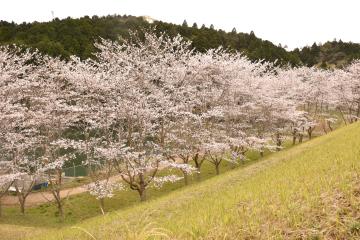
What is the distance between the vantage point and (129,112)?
79.1ft

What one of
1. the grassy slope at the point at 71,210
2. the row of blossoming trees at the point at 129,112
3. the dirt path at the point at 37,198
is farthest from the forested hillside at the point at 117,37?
the grassy slope at the point at 71,210

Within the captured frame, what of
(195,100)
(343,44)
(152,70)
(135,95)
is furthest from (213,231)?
(343,44)

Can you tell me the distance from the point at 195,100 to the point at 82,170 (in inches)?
615

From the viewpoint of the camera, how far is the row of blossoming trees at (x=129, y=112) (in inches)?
963

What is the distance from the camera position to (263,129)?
129 feet

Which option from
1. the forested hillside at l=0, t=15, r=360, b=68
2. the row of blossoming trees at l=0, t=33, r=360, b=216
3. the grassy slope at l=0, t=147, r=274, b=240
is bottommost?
the grassy slope at l=0, t=147, r=274, b=240

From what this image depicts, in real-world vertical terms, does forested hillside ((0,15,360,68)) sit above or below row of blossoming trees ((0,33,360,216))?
above

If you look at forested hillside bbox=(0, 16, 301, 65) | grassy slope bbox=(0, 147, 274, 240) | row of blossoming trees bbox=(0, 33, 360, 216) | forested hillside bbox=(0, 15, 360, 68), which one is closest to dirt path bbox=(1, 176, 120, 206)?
grassy slope bbox=(0, 147, 274, 240)

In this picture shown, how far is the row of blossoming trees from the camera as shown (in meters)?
24.5

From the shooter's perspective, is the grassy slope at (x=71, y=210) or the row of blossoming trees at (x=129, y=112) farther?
the grassy slope at (x=71, y=210)

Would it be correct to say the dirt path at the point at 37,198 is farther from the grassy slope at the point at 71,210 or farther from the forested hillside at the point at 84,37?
the forested hillside at the point at 84,37

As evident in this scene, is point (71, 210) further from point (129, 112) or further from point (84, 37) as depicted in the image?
point (84, 37)

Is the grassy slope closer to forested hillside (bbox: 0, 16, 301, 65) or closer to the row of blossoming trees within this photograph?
the row of blossoming trees

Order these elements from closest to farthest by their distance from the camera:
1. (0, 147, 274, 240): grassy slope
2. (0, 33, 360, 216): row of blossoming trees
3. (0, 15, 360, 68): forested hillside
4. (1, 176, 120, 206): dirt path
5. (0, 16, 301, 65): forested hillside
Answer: (0, 33, 360, 216): row of blossoming trees
(0, 147, 274, 240): grassy slope
(1, 176, 120, 206): dirt path
(0, 16, 301, 65): forested hillside
(0, 15, 360, 68): forested hillside
